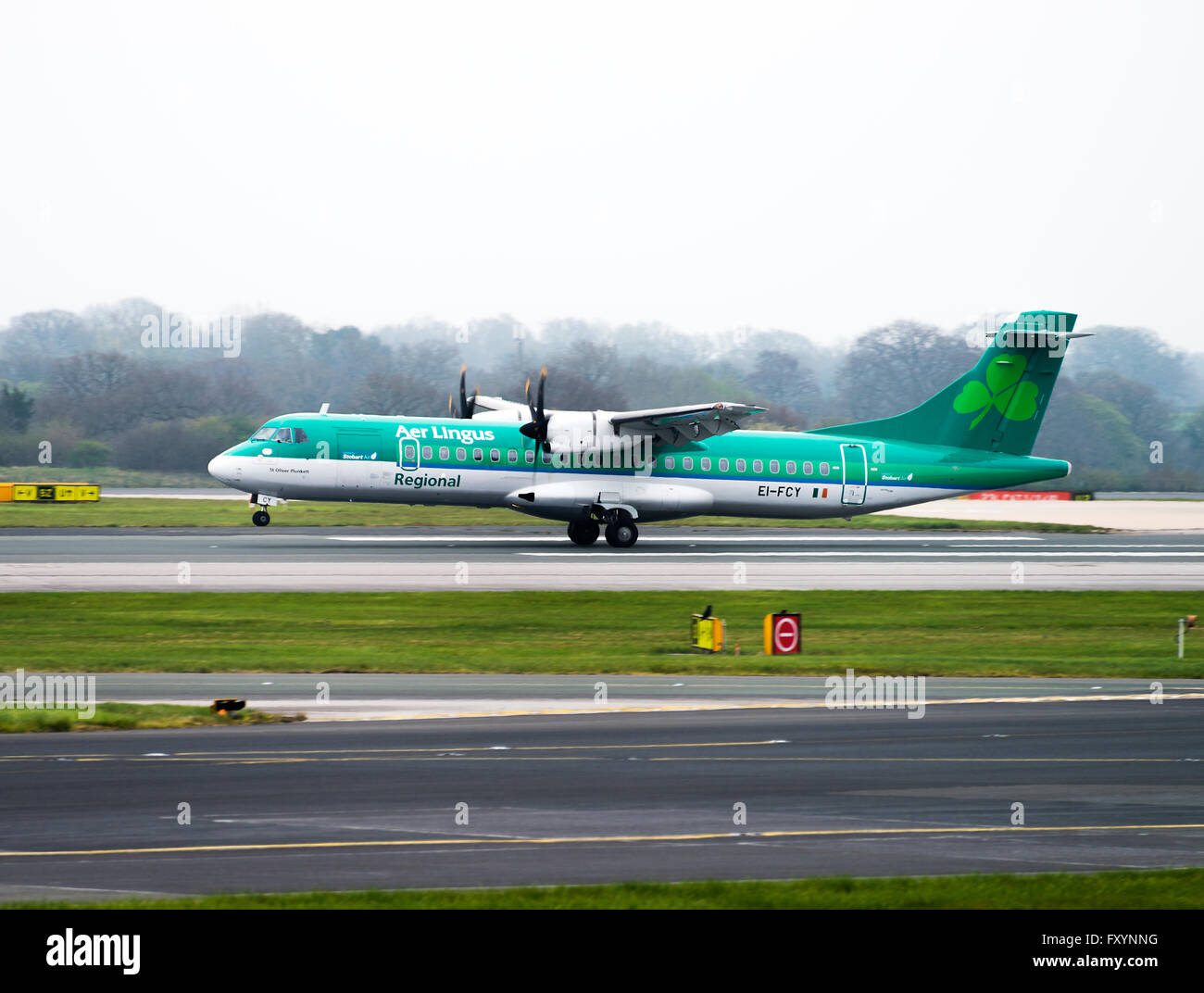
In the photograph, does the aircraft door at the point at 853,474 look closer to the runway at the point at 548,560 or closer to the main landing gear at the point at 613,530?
the runway at the point at 548,560

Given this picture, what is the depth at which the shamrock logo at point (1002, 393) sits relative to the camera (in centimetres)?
4800

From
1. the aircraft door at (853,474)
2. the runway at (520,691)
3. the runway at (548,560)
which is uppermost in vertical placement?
the aircraft door at (853,474)

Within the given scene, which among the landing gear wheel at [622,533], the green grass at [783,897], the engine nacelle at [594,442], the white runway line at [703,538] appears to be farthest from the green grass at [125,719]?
the white runway line at [703,538]

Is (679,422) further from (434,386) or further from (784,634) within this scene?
(434,386)

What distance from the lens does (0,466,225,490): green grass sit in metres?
78.0

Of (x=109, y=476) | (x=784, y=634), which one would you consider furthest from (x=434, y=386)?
(x=784, y=634)

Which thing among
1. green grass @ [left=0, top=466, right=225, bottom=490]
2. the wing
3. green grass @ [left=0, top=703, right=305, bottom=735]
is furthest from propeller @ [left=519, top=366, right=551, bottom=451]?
green grass @ [left=0, top=466, right=225, bottom=490]

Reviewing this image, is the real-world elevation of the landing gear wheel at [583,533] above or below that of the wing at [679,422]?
below

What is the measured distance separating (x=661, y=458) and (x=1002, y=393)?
12.9 m

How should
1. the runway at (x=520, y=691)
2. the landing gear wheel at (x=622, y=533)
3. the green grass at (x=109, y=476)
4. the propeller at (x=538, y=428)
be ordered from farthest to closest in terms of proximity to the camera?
the green grass at (x=109, y=476)
the landing gear wheel at (x=622, y=533)
the propeller at (x=538, y=428)
the runway at (x=520, y=691)

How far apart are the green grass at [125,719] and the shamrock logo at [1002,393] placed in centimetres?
3517
